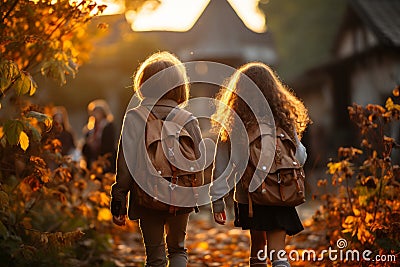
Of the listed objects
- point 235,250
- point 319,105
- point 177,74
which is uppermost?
point 319,105

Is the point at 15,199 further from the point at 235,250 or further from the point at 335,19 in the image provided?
the point at 335,19

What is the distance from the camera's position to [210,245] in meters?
9.88

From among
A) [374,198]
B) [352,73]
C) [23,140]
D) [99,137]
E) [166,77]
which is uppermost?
[352,73]

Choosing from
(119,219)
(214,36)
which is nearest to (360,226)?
(119,219)

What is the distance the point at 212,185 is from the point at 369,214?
1994mm

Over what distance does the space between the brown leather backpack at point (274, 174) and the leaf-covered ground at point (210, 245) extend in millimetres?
2142

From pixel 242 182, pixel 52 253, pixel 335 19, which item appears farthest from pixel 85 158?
pixel 335 19

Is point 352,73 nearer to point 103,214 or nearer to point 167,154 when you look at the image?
point 103,214

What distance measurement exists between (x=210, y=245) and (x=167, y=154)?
187 inches

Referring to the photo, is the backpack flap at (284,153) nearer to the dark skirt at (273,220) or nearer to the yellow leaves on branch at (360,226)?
the dark skirt at (273,220)

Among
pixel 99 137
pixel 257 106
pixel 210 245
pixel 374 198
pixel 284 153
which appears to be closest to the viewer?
pixel 284 153

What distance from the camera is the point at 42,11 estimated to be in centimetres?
710

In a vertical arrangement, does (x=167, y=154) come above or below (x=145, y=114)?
below

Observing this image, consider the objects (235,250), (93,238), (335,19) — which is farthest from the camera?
(335,19)
